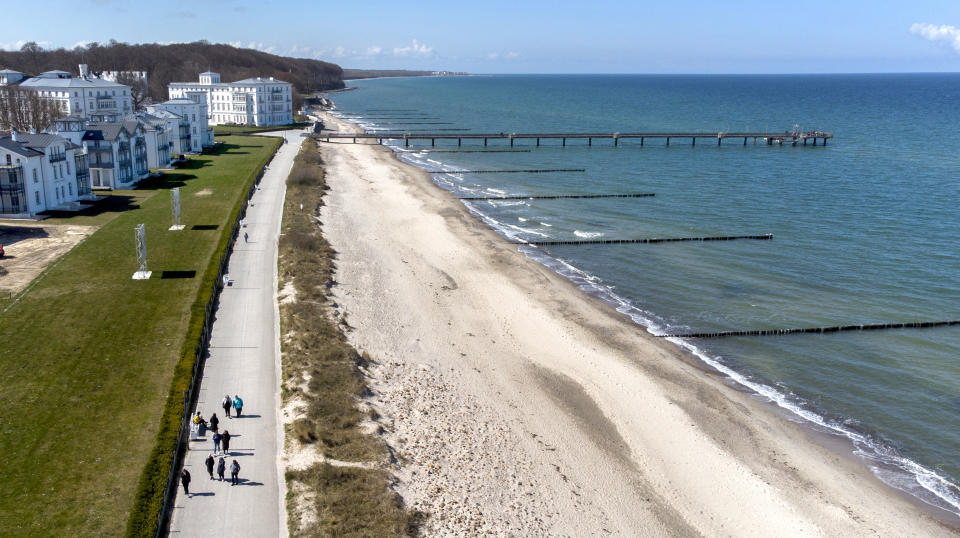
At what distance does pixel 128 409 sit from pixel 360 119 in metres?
150

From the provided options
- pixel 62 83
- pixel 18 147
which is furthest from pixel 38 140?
pixel 62 83

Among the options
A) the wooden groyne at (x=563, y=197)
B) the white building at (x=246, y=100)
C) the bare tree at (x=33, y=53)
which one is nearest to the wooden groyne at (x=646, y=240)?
the wooden groyne at (x=563, y=197)

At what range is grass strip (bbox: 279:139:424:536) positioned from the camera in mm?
20000

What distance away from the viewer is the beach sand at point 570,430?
2244cm

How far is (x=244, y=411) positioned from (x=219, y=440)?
2656 millimetres

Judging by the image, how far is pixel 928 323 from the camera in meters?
38.9

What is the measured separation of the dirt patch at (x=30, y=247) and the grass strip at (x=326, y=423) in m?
14.1

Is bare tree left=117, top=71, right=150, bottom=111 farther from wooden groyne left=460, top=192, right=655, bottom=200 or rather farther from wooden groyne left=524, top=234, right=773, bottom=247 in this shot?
wooden groyne left=524, top=234, right=773, bottom=247

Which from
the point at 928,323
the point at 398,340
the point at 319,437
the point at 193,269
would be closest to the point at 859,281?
the point at 928,323

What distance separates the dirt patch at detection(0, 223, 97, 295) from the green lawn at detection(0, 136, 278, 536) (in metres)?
1.09

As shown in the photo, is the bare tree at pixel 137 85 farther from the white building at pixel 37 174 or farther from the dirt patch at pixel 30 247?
the dirt patch at pixel 30 247

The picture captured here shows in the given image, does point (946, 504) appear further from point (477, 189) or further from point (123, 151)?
point (123, 151)

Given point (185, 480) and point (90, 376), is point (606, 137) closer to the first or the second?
point (90, 376)

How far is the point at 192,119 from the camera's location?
3644 inches
